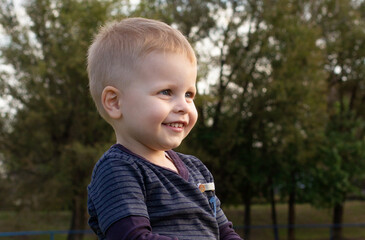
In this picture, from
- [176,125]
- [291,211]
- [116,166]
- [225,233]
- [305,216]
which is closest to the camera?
[116,166]

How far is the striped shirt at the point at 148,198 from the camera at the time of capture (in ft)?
4.85

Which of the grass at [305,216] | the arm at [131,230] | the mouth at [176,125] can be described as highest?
the mouth at [176,125]

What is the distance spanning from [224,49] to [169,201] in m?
19.3

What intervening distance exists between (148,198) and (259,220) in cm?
2381

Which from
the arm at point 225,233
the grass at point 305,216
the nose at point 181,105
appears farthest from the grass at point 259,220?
the nose at point 181,105

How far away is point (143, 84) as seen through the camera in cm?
158

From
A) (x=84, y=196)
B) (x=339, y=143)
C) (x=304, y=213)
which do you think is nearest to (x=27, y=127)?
(x=84, y=196)

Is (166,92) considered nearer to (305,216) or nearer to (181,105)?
(181,105)

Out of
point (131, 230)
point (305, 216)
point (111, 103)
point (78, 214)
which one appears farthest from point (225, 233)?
point (305, 216)

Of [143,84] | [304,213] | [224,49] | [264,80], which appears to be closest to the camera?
[143,84]

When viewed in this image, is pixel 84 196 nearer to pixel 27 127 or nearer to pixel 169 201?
pixel 27 127

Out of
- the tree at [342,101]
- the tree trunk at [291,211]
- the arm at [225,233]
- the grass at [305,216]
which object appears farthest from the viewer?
the grass at [305,216]

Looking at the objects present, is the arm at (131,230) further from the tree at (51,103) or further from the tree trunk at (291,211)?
the tree trunk at (291,211)

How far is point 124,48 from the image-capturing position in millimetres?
1607
